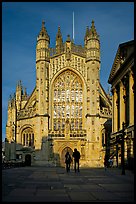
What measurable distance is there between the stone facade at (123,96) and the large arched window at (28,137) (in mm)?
22517

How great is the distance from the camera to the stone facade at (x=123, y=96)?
117 feet

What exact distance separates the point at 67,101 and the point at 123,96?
79.7 ft

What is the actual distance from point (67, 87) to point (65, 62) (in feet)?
14.4

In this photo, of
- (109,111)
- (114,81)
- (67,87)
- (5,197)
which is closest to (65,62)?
(67,87)

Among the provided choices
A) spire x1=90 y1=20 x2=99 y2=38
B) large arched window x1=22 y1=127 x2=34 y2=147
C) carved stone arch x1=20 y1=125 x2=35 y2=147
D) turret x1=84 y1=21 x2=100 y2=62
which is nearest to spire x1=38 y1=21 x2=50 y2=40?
turret x1=84 y1=21 x2=100 y2=62

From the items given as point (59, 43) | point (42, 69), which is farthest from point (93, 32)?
point (42, 69)

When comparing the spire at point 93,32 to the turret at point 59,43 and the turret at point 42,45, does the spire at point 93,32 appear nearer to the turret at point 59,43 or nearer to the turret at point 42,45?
the turret at point 59,43

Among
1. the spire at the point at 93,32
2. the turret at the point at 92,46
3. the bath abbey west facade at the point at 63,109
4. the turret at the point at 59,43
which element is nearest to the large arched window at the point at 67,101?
the bath abbey west facade at the point at 63,109

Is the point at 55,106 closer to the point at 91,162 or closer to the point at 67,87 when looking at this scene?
the point at 67,87

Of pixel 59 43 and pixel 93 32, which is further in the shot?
pixel 59 43

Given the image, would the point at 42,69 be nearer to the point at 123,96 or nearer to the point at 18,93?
the point at 18,93

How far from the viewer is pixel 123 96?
42344 millimetres

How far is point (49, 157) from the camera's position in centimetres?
6272

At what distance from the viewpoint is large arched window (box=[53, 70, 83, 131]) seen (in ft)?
214
